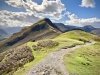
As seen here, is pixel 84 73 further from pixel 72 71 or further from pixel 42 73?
pixel 42 73

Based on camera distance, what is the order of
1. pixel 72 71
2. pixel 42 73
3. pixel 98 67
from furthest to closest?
pixel 98 67 → pixel 72 71 → pixel 42 73

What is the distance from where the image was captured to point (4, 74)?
32.4 metres

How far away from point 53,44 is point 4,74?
1160 inches

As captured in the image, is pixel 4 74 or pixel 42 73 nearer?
pixel 42 73

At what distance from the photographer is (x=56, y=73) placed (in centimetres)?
2659

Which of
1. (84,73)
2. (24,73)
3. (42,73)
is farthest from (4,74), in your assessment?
(84,73)

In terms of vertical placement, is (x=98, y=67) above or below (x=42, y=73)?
below

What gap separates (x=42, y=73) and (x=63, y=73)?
403 centimetres

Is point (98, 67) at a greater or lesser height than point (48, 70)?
lesser

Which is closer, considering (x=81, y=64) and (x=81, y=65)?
(x=81, y=65)

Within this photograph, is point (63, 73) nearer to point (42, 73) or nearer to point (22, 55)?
point (42, 73)

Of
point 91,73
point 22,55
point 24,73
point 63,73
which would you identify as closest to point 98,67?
point 91,73

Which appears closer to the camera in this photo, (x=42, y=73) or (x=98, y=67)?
(x=42, y=73)

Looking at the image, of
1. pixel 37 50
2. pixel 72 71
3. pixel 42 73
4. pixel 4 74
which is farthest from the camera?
pixel 37 50
